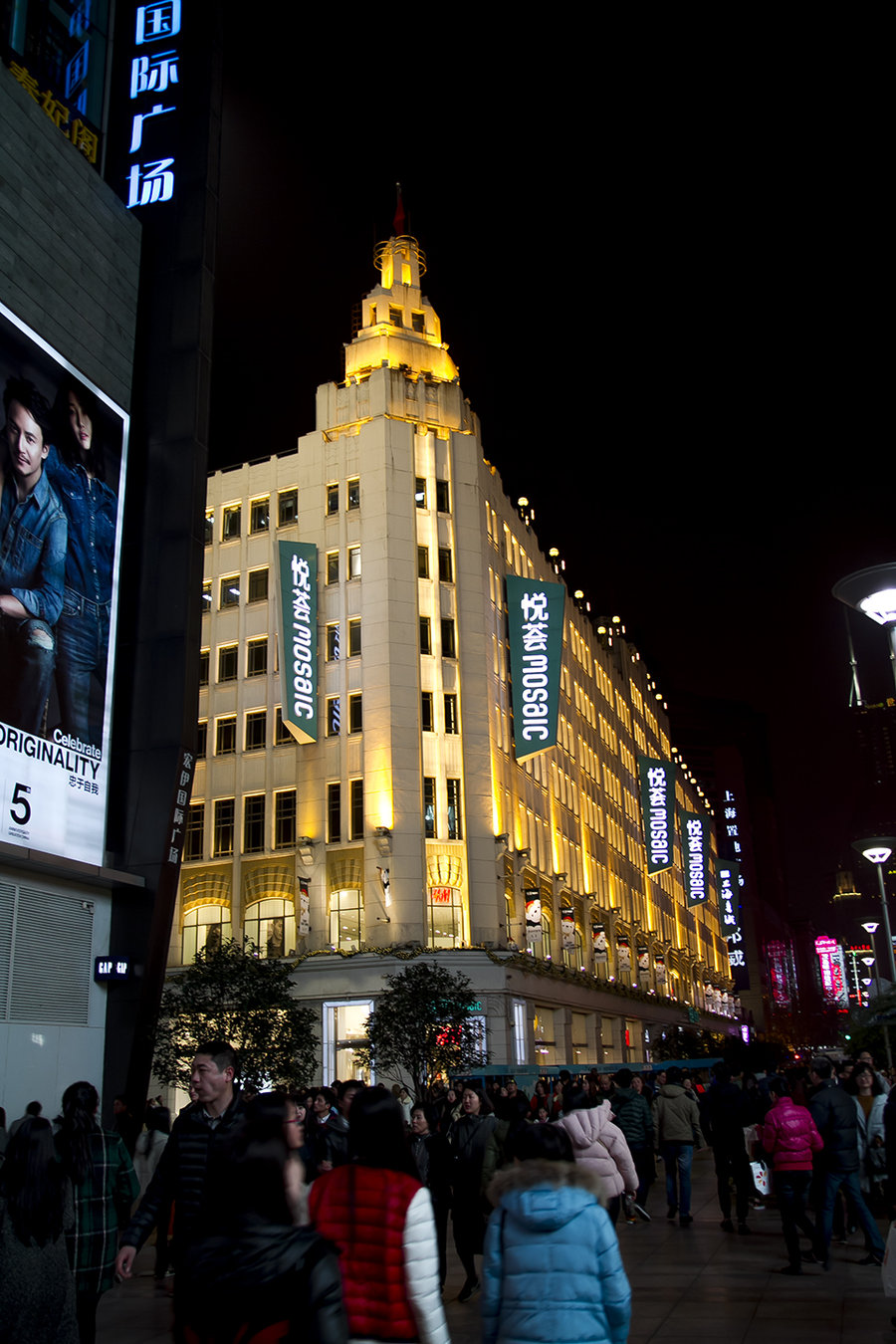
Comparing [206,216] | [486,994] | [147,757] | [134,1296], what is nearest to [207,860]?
[486,994]

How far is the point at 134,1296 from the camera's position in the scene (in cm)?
1222

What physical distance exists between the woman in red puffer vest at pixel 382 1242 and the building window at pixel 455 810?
38.6m

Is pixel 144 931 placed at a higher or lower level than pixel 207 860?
lower

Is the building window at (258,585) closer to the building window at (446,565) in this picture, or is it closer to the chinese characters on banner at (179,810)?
the building window at (446,565)

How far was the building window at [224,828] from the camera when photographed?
1786 inches

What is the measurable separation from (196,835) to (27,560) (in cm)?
2461

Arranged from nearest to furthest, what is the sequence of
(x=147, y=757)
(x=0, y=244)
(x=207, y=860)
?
(x=0, y=244) < (x=147, y=757) < (x=207, y=860)

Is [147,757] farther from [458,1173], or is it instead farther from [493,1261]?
[493,1261]

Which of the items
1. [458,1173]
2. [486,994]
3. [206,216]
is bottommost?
[458,1173]

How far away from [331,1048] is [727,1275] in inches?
1186

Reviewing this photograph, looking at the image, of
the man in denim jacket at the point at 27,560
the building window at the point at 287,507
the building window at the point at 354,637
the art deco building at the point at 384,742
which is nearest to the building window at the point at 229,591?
the art deco building at the point at 384,742

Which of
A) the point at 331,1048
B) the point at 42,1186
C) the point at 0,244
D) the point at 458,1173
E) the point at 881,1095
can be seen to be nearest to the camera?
the point at 42,1186

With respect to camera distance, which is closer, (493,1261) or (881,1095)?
(493,1261)

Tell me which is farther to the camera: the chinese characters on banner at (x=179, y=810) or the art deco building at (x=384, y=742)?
the art deco building at (x=384, y=742)
